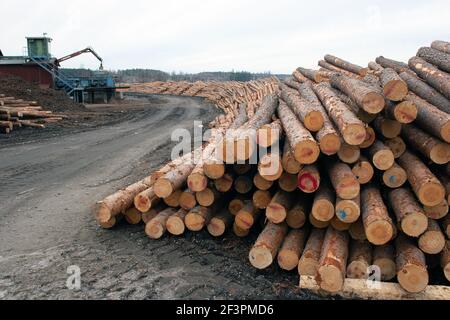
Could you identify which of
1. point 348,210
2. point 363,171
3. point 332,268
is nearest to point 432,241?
point 348,210

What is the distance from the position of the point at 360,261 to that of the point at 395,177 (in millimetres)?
1309

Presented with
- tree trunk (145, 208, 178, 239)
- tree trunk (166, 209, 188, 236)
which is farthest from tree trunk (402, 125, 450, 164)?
tree trunk (145, 208, 178, 239)

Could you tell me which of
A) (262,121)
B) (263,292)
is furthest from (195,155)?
(263,292)

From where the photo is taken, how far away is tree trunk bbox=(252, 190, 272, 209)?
257 inches

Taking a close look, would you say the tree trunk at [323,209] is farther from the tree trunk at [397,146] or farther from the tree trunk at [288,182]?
the tree trunk at [397,146]

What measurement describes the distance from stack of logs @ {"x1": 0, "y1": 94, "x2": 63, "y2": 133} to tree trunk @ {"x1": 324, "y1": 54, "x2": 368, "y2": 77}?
13.4 meters

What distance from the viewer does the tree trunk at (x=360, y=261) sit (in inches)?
219

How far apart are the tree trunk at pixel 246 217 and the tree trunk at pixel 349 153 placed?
1.71 m

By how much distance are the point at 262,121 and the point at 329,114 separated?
1.76 metres

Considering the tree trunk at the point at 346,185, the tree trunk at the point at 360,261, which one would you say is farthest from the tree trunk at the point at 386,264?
the tree trunk at the point at 346,185

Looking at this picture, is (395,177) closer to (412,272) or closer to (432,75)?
(412,272)

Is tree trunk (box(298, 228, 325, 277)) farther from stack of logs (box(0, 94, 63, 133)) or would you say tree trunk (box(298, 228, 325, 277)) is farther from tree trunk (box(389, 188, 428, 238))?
stack of logs (box(0, 94, 63, 133))

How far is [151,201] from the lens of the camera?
7277mm
